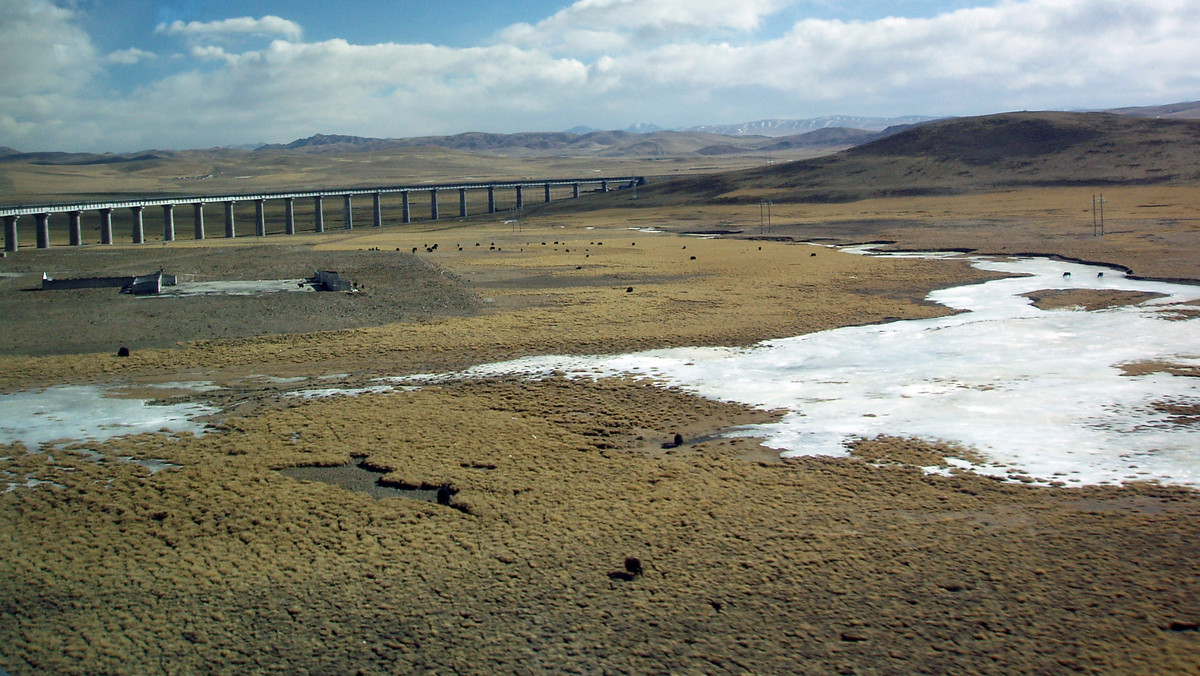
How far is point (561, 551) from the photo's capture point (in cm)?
1020

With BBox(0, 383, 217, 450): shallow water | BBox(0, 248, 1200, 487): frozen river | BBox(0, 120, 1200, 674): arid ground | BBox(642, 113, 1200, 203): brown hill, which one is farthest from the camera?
BBox(642, 113, 1200, 203): brown hill

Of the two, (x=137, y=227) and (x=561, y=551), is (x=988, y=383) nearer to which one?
(x=561, y=551)

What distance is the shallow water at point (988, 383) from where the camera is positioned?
13656 mm

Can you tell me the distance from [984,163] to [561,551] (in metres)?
91.4

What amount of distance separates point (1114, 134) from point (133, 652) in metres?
103

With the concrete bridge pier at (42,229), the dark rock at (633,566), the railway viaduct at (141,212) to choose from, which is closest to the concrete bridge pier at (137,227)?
the railway viaduct at (141,212)

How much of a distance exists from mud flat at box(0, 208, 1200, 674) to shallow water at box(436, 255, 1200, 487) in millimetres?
1049

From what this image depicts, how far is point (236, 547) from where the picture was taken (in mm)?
10430

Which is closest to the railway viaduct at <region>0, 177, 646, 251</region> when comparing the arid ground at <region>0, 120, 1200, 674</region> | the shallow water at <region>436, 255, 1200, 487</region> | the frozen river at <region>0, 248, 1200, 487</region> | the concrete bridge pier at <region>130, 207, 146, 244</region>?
the concrete bridge pier at <region>130, 207, 146, 244</region>

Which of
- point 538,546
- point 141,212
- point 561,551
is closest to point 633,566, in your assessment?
point 561,551

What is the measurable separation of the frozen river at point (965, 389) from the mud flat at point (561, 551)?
0.94 metres

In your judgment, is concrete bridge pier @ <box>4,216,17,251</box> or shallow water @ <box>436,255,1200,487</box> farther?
concrete bridge pier @ <box>4,216,17,251</box>

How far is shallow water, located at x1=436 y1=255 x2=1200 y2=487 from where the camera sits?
538 inches

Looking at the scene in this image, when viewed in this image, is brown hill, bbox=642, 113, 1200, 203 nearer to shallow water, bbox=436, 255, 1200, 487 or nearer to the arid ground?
shallow water, bbox=436, 255, 1200, 487
